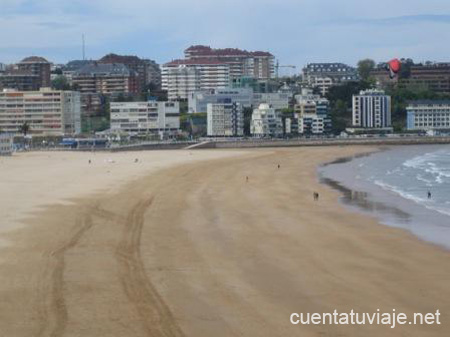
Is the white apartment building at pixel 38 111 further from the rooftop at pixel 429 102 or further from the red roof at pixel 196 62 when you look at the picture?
the red roof at pixel 196 62

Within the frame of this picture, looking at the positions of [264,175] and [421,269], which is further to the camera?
[264,175]

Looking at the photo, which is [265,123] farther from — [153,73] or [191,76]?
[153,73]

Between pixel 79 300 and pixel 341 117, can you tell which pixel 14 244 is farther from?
pixel 341 117

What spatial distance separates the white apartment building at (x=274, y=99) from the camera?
11350cm

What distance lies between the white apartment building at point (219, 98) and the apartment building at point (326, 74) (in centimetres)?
1414

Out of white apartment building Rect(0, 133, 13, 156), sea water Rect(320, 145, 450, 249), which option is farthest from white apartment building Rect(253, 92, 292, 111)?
sea water Rect(320, 145, 450, 249)

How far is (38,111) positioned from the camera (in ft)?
299

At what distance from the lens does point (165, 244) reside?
1589 cm

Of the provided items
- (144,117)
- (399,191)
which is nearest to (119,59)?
(144,117)

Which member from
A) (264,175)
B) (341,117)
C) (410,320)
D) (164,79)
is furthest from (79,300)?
(164,79)

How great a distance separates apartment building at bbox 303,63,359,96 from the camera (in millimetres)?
136750

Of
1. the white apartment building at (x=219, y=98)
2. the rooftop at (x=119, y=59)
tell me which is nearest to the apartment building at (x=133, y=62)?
the rooftop at (x=119, y=59)

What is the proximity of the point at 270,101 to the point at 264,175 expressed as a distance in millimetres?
78299

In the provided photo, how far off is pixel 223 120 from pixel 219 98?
8473 millimetres
